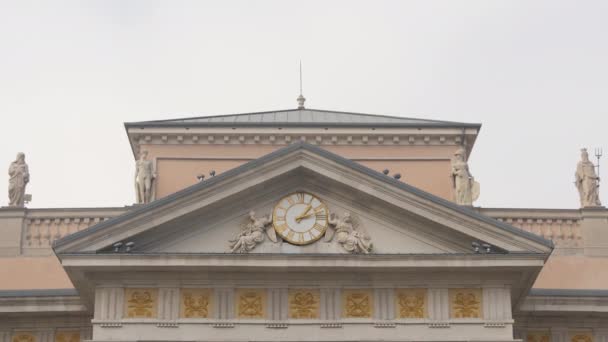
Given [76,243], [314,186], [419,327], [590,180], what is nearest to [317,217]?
[314,186]

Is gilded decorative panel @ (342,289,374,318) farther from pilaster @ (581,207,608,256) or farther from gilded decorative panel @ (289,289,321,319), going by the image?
pilaster @ (581,207,608,256)

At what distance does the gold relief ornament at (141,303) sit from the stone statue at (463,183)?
1020 centimetres

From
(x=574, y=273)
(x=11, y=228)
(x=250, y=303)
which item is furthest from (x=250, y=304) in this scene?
(x=574, y=273)

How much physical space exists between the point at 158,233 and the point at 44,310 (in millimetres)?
4274

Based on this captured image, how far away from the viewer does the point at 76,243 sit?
107ft

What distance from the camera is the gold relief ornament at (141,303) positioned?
3294 cm

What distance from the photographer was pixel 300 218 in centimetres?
3350

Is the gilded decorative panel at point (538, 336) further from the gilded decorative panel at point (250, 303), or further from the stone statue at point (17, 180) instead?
the stone statue at point (17, 180)

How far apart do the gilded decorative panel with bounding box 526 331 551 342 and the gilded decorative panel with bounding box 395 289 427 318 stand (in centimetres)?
428

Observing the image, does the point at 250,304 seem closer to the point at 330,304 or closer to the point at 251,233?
the point at 251,233

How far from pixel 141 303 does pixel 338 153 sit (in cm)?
1134

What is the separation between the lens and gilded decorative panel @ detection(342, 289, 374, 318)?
33156 mm

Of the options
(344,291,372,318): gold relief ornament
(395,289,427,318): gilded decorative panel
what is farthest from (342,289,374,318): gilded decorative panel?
(395,289,427,318): gilded decorative panel

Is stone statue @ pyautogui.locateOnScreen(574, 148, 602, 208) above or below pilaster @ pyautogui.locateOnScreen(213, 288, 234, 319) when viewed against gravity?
above
